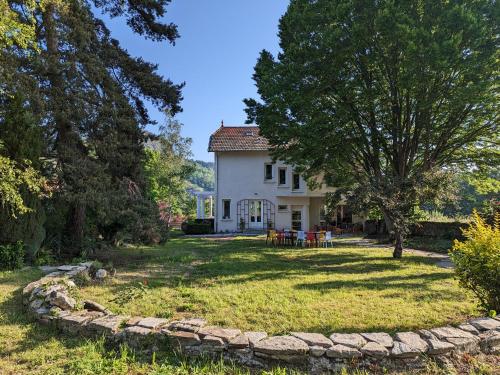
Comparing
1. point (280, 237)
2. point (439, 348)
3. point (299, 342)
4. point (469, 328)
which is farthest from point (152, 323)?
point (280, 237)

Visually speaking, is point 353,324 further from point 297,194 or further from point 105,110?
point 297,194

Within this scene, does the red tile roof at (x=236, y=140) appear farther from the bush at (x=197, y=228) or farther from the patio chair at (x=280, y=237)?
the patio chair at (x=280, y=237)

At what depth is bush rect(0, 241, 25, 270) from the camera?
8.84 meters

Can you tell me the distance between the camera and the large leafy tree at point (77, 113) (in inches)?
373

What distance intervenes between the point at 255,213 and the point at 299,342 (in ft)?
76.4

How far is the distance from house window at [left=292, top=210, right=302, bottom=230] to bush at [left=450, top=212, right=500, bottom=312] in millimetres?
21863

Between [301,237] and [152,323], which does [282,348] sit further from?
[301,237]

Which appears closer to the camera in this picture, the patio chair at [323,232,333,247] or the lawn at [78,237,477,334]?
the lawn at [78,237,477,334]

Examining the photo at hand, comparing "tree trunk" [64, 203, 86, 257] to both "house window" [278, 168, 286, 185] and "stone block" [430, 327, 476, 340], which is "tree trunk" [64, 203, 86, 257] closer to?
"stone block" [430, 327, 476, 340]

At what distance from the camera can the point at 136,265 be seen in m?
10.5

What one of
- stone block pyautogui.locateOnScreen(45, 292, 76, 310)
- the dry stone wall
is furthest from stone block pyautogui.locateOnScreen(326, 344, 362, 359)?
stone block pyautogui.locateOnScreen(45, 292, 76, 310)

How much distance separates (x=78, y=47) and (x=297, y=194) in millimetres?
19382

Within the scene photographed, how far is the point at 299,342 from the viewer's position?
4.14 m

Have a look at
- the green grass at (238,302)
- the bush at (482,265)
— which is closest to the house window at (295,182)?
the green grass at (238,302)
